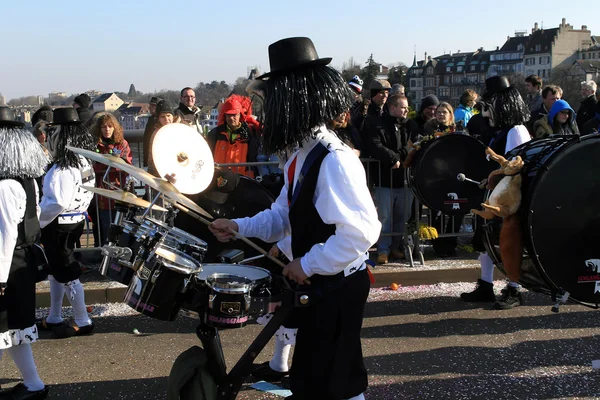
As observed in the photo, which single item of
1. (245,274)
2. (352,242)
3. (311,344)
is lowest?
(311,344)

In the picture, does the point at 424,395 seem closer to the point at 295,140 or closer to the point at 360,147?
the point at 295,140

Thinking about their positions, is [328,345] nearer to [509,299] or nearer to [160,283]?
[160,283]

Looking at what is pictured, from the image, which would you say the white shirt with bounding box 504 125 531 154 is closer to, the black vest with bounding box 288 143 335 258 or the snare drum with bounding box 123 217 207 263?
the black vest with bounding box 288 143 335 258

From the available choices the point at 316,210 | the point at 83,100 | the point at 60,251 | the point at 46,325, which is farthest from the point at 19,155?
the point at 83,100

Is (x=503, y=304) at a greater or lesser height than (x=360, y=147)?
lesser

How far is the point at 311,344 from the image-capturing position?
2.89m

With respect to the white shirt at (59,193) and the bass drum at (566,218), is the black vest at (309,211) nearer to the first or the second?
the bass drum at (566,218)

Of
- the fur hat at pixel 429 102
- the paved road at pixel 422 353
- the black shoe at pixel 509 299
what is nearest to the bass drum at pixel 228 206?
the paved road at pixel 422 353

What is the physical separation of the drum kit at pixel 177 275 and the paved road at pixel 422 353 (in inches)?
46.9

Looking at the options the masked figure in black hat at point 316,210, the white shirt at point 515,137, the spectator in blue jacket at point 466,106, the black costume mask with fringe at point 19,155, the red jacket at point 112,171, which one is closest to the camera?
the masked figure in black hat at point 316,210

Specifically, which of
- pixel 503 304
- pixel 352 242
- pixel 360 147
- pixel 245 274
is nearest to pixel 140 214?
pixel 245 274

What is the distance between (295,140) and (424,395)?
2033 millimetres

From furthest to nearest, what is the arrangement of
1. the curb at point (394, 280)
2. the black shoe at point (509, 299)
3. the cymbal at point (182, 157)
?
the curb at point (394, 280), the black shoe at point (509, 299), the cymbal at point (182, 157)

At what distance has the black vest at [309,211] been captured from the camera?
2.83 meters
